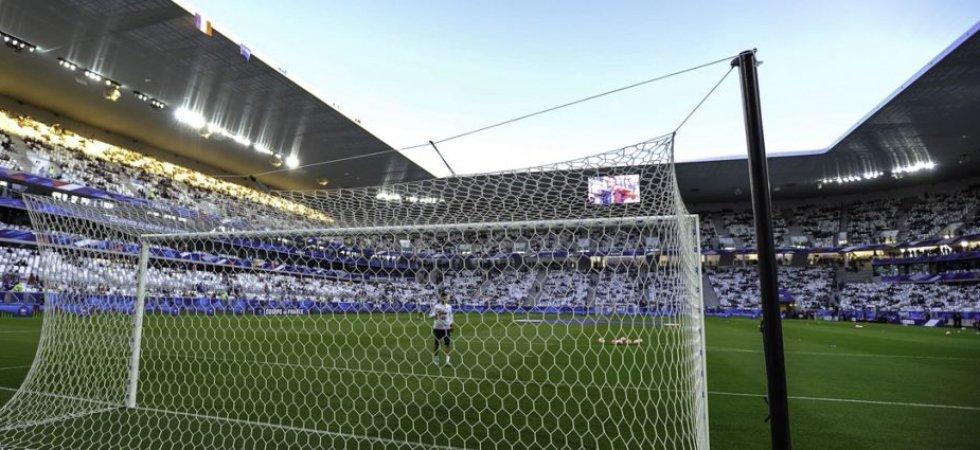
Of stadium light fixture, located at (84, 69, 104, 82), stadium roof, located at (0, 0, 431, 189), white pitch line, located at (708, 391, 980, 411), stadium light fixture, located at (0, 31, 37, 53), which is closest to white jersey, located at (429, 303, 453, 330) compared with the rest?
white pitch line, located at (708, 391, 980, 411)

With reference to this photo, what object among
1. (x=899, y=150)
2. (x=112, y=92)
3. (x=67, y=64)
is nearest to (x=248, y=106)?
(x=112, y=92)

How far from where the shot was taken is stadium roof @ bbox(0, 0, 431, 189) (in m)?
15.9

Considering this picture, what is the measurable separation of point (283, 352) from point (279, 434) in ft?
18.9

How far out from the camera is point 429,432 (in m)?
4.57

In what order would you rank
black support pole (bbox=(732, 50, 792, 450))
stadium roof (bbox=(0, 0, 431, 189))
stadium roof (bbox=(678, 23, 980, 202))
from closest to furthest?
→ black support pole (bbox=(732, 50, 792, 450))
stadium roof (bbox=(0, 0, 431, 189))
stadium roof (bbox=(678, 23, 980, 202))

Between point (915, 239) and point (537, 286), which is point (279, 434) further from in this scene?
point (915, 239)

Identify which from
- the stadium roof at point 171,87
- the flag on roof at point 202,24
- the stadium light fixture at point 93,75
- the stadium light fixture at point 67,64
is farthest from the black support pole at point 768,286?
the stadium light fixture at point 93,75

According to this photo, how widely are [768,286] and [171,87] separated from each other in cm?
2416

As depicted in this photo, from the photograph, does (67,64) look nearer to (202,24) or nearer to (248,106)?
(248,106)

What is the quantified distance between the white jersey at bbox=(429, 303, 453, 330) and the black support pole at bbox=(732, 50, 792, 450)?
6227 millimetres

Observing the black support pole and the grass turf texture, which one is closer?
the black support pole

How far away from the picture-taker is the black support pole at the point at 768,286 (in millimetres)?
2273

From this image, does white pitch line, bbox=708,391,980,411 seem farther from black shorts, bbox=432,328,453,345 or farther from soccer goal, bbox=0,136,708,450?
black shorts, bbox=432,328,453,345

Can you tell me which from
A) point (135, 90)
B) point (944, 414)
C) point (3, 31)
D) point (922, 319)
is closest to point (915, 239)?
point (922, 319)
